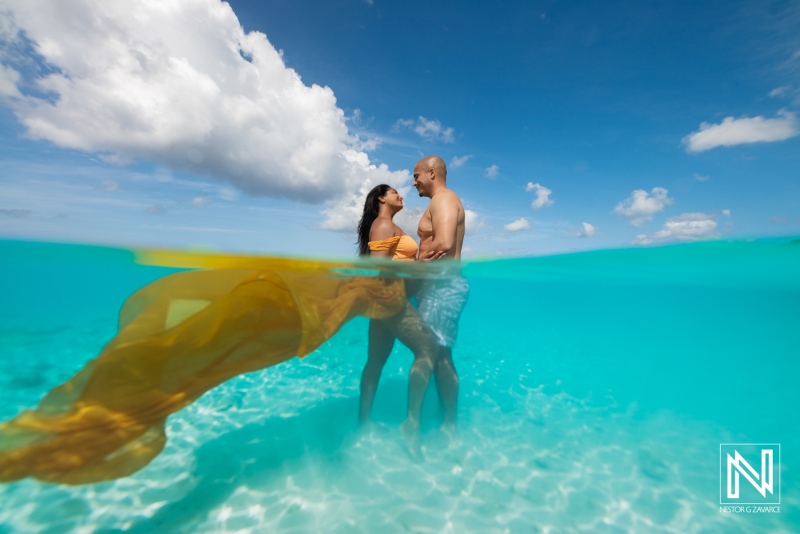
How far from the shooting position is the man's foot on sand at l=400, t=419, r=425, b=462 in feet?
16.0

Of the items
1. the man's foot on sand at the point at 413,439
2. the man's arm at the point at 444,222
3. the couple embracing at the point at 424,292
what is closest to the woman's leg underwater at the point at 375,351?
the couple embracing at the point at 424,292

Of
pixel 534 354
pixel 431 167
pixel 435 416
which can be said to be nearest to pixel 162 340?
pixel 431 167

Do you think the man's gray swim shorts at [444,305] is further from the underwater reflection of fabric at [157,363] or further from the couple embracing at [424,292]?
the underwater reflection of fabric at [157,363]

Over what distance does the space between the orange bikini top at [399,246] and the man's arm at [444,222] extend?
1.43 ft

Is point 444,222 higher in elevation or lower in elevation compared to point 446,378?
higher

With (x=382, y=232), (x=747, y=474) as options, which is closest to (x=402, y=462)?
(x=382, y=232)

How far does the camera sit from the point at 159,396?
3172mm

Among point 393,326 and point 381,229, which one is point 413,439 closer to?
point 393,326

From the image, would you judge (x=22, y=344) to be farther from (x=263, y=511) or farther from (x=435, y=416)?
(x=435, y=416)

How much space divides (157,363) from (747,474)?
9.23 meters

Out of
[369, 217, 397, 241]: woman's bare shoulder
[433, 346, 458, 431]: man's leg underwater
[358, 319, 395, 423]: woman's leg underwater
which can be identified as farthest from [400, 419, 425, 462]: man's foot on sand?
[369, 217, 397, 241]: woman's bare shoulder

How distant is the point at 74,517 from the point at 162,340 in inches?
102

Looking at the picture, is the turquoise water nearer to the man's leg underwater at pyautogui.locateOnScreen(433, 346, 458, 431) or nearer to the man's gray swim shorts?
Answer: the man's leg underwater at pyautogui.locateOnScreen(433, 346, 458, 431)

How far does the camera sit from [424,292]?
5.10 meters
